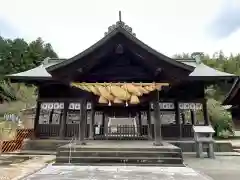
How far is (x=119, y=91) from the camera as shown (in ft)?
38.7

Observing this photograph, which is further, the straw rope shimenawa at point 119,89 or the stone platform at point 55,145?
the stone platform at point 55,145

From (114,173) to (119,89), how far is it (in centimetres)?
445

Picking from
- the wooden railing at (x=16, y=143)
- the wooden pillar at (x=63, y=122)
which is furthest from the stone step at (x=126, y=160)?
the wooden pillar at (x=63, y=122)

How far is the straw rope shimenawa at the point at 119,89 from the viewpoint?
11688mm

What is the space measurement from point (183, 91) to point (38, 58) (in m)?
49.3

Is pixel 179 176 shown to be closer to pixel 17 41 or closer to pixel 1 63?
pixel 1 63

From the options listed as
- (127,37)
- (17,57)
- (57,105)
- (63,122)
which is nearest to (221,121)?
(63,122)

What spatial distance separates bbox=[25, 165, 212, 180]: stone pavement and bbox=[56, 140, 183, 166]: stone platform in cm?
68

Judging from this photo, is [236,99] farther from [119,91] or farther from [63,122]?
[63,122]

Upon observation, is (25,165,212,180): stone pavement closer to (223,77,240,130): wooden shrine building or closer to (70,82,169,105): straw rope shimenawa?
(223,77,240,130): wooden shrine building

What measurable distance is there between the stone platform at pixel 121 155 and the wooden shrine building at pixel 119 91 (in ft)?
3.64

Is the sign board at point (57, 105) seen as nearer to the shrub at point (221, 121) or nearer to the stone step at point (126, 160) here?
the stone step at point (126, 160)

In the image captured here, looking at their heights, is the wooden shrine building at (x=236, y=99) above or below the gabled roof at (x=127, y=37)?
below

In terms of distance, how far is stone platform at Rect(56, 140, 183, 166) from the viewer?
1009cm
